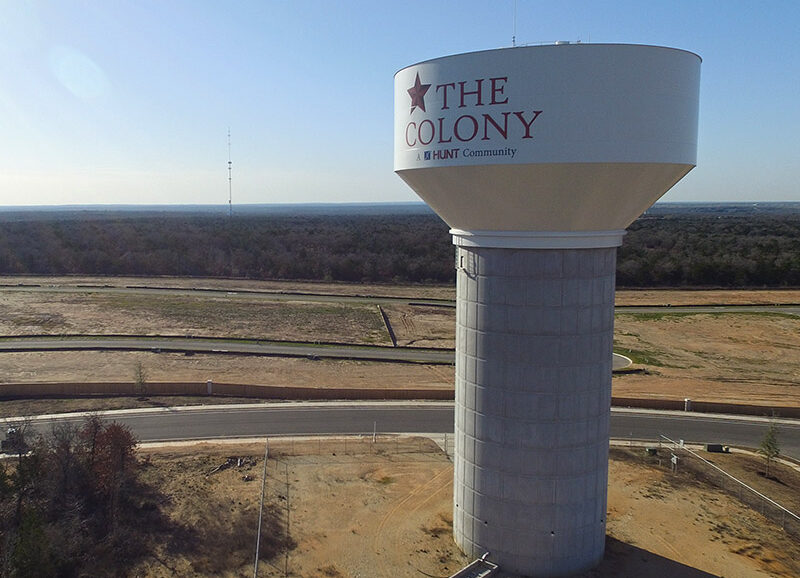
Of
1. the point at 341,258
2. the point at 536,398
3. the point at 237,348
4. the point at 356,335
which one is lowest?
the point at 237,348

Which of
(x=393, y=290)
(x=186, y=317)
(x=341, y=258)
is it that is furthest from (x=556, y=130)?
(x=341, y=258)

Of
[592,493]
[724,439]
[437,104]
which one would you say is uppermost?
[437,104]

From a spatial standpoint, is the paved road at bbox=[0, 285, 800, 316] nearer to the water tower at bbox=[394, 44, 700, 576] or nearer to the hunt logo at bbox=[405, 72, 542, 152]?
the water tower at bbox=[394, 44, 700, 576]

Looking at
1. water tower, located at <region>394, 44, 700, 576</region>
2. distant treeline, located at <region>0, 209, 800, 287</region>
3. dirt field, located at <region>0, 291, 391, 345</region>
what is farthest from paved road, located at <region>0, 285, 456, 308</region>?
water tower, located at <region>394, 44, 700, 576</region>

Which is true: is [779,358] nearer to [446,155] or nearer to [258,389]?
[258,389]

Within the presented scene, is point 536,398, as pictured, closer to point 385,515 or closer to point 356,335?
point 385,515

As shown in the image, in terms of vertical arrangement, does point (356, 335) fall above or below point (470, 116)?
below

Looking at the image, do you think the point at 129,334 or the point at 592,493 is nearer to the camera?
the point at 592,493

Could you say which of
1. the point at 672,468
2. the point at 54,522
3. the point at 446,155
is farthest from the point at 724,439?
the point at 54,522
